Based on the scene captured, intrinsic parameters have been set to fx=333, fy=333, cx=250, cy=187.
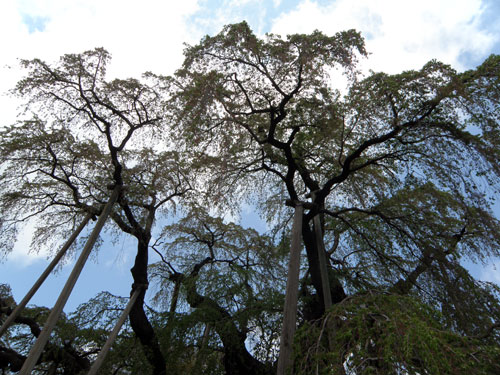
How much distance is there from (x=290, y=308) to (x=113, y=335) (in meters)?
4.19

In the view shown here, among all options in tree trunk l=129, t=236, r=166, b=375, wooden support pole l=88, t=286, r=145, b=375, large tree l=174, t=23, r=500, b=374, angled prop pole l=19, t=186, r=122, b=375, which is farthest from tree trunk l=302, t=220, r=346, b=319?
angled prop pole l=19, t=186, r=122, b=375

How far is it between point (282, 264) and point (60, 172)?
22.3ft

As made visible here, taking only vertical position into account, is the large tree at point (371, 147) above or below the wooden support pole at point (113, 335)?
above

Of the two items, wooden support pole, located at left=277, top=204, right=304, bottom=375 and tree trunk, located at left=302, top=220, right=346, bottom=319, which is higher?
tree trunk, located at left=302, top=220, right=346, bottom=319

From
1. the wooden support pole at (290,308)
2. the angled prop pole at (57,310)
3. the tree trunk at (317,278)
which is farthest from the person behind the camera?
the tree trunk at (317,278)

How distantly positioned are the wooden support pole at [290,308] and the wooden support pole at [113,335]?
158 inches

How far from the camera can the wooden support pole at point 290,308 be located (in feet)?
16.1

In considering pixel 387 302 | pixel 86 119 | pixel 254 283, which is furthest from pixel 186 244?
pixel 387 302

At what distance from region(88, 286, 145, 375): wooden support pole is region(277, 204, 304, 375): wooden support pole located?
402 centimetres

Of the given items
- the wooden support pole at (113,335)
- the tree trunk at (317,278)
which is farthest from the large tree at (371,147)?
the wooden support pole at (113,335)

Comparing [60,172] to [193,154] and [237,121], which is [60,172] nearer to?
[193,154]

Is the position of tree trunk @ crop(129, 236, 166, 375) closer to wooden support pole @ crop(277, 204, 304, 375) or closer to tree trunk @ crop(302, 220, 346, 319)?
tree trunk @ crop(302, 220, 346, 319)

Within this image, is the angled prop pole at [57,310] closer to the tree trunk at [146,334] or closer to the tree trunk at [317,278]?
the tree trunk at [146,334]

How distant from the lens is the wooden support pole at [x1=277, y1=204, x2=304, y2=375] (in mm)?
4905
